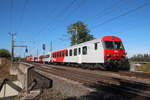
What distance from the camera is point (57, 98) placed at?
5.87 m

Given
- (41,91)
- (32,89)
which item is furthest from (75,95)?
(32,89)

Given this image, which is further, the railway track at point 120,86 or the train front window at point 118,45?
the train front window at point 118,45

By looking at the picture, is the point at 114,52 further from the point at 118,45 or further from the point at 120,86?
the point at 120,86

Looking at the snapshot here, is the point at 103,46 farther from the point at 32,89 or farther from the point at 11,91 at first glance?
the point at 11,91

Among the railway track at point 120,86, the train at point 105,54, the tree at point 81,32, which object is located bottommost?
the railway track at point 120,86

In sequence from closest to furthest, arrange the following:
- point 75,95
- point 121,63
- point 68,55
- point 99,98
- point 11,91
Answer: point 99,98 < point 75,95 < point 121,63 < point 11,91 < point 68,55

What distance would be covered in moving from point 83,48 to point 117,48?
13.3ft

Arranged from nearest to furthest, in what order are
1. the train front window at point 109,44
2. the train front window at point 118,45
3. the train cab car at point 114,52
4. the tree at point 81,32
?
the train cab car at point 114,52 → the train front window at point 109,44 → the train front window at point 118,45 → the tree at point 81,32

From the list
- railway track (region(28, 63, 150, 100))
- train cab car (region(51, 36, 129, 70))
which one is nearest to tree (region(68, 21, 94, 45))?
train cab car (region(51, 36, 129, 70))

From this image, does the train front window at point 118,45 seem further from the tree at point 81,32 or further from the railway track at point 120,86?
the tree at point 81,32

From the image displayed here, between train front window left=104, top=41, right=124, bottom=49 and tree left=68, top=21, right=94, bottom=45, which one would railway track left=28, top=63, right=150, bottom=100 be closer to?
train front window left=104, top=41, right=124, bottom=49

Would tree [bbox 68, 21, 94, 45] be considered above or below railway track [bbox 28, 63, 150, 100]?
above

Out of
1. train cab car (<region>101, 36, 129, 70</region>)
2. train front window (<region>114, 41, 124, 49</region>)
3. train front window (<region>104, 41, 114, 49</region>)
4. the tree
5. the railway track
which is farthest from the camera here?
the tree

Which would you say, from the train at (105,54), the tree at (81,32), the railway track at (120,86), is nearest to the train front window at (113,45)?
the train at (105,54)
